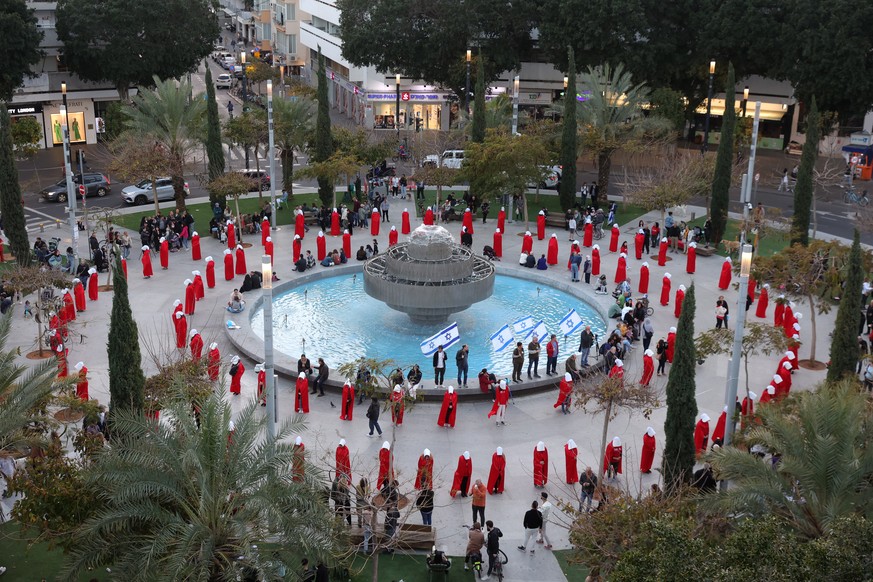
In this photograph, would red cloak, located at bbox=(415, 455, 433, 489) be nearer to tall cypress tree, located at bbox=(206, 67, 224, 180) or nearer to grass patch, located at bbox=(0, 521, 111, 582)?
grass patch, located at bbox=(0, 521, 111, 582)

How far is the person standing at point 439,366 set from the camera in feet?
77.7

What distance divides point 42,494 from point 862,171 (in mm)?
48971

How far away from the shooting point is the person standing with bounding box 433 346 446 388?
23.7 meters

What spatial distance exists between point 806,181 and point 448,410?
18.8m

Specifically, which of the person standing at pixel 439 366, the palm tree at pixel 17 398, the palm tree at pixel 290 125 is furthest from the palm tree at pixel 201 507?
the palm tree at pixel 290 125

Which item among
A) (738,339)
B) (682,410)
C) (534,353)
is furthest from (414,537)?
(534,353)

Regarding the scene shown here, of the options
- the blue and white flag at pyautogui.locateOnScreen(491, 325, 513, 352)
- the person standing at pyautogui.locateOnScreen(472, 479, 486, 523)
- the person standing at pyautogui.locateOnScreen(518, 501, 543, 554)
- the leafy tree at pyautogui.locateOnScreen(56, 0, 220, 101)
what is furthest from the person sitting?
the leafy tree at pyautogui.locateOnScreen(56, 0, 220, 101)

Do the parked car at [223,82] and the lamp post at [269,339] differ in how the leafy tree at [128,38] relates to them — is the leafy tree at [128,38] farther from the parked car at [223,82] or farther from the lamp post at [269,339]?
the lamp post at [269,339]

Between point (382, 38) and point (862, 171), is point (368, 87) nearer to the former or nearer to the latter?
point (382, 38)

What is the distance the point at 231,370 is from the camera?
23.8m

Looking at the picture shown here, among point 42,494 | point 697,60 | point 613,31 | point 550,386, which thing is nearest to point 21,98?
point 613,31

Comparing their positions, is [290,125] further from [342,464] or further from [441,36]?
[342,464]

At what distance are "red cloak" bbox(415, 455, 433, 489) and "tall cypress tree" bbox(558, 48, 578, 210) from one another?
25.9 metres

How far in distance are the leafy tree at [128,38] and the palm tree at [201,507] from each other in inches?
1793
